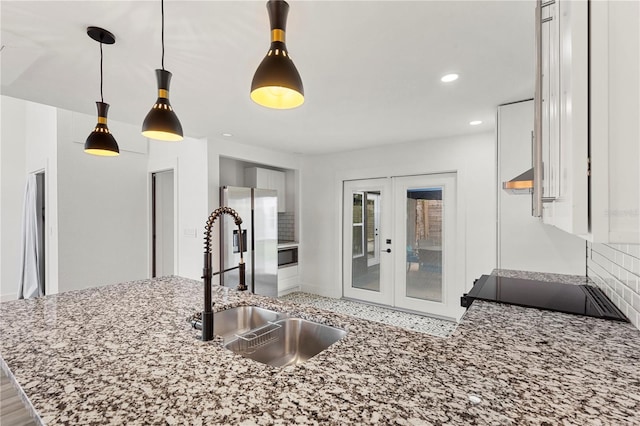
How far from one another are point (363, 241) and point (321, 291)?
1.15 metres

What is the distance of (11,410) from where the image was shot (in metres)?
1.40

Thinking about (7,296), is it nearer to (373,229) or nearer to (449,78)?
(373,229)

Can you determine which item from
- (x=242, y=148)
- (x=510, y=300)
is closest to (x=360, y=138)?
(x=242, y=148)

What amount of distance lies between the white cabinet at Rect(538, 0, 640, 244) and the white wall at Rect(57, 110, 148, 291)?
508 cm

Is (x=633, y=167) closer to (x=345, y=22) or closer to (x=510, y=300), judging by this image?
(x=510, y=300)

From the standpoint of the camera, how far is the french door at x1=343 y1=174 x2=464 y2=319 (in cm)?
394

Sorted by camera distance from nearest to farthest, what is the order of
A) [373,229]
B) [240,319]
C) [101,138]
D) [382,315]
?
[240,319] → [101,138] → [382,315] → [373,229]

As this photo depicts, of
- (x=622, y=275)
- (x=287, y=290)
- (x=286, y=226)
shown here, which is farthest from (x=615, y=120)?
(x=286, y=226)

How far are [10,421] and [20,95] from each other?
2473mm

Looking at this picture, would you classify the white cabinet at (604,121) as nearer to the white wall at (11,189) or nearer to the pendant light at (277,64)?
the pendant light at (277,64)

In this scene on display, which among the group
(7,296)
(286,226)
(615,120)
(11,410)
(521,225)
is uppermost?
(615,120)

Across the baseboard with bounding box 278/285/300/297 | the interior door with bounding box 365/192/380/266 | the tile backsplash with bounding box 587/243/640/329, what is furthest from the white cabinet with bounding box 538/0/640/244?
the baseboard with bounding box 278/285/300/297

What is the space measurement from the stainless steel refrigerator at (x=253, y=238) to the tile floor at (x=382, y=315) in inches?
20.9

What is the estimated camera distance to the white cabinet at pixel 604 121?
0.55 meters
